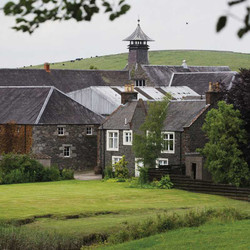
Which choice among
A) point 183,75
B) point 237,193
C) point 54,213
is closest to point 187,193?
point 237,193

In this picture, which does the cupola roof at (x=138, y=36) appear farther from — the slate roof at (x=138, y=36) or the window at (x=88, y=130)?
the window at (x=88, y=130)

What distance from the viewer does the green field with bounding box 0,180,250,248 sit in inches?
1173

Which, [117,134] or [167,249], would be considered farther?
[117,134]

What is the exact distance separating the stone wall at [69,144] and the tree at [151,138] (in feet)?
37.9

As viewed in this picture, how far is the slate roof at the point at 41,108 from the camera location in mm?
64750

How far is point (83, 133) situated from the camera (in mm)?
66062

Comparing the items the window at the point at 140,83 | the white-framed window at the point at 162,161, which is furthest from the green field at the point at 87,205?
the window at the point at 140,83

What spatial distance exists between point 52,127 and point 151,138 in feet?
43.0

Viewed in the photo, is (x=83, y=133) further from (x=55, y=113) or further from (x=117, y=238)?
(x=117, y=238)

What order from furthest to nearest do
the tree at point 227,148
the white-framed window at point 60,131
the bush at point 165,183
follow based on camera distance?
the white-framed window at point 60,131
the bush at point 165,183
the tree at point 227,148

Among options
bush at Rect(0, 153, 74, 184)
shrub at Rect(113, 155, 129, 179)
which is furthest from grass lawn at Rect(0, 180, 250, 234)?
shrub at Rect(113, 155, 129, 179)

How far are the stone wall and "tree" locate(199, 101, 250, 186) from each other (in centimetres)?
1951

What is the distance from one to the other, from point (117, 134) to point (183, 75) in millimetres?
38821

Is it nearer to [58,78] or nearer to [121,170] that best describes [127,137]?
[121,170]
